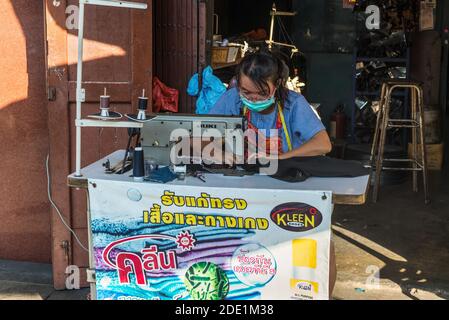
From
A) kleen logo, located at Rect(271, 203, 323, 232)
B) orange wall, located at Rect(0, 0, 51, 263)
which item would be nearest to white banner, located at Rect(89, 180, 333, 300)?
kleen logo, located at Rect(271, 203, 323, 232)

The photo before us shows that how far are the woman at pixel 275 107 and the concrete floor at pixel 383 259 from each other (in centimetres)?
122

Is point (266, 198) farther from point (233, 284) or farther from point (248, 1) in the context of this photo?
point (248, 1)

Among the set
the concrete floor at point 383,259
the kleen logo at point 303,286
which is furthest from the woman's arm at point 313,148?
the concrete floor at point 383,259

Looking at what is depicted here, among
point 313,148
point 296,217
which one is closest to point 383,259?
point 313,148

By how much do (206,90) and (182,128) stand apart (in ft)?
4.46

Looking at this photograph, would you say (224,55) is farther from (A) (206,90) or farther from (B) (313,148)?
(B) (313,148)

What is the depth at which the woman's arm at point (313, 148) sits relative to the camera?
290cm

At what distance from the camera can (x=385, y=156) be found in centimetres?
586

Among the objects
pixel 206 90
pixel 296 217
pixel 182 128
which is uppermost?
pixel 206 90

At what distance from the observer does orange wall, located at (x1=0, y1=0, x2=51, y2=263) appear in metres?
3.83

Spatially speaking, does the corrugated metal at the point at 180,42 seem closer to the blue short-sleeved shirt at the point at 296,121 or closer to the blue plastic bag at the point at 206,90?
the blue plastic bag at the point at 206,90

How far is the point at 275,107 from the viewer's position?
300 centimetres

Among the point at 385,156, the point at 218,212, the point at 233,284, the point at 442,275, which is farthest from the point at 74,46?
the point at 385,156

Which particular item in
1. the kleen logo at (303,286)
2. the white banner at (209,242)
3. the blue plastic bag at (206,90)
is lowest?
the kleen logo at (303,286)
